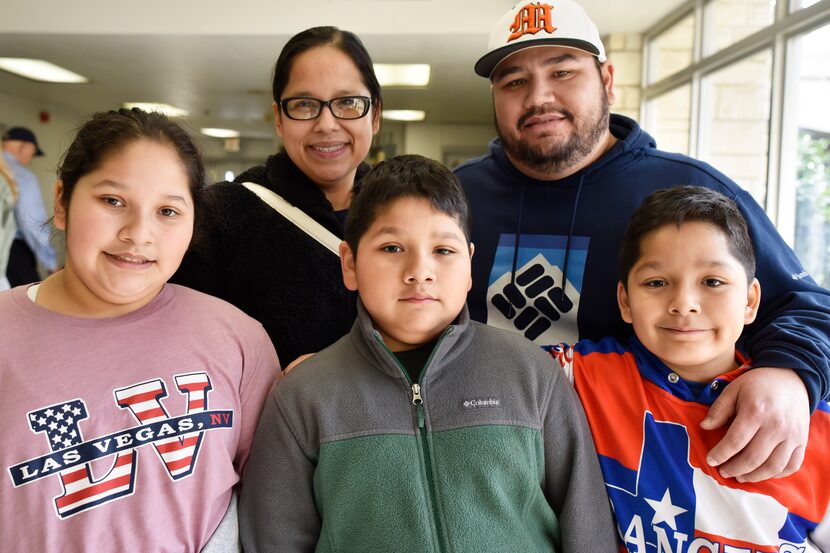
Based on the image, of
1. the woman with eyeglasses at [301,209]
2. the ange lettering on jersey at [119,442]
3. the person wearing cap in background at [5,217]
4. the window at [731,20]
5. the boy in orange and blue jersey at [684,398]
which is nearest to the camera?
the ange lettering on jersey at [119,442]

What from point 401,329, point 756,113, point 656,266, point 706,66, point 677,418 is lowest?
point 677,418

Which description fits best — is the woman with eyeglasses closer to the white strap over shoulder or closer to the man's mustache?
the white strap over shoulder

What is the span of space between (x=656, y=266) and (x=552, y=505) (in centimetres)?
53

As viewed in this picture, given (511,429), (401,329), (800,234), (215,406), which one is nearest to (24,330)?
(215,406)

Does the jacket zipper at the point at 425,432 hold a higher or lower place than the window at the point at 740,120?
lower

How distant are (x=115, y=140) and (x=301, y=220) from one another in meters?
0.50

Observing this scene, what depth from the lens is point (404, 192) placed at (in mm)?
1207

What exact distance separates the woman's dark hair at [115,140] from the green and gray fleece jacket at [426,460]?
20.1 inches

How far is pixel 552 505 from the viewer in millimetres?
1166

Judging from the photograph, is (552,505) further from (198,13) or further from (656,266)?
(198,13)

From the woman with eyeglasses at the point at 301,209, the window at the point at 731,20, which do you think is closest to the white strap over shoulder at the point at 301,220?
the woman with eyeglasses at the point at 301,209

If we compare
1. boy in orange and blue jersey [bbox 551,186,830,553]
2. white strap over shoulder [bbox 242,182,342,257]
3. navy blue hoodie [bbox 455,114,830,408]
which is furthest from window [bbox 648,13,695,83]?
white strap over shoulder [bbox 242,182,342,257]

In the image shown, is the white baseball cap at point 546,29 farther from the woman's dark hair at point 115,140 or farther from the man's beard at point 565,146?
the woman's dark hair at point 115,140

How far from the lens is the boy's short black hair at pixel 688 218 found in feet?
4.04
